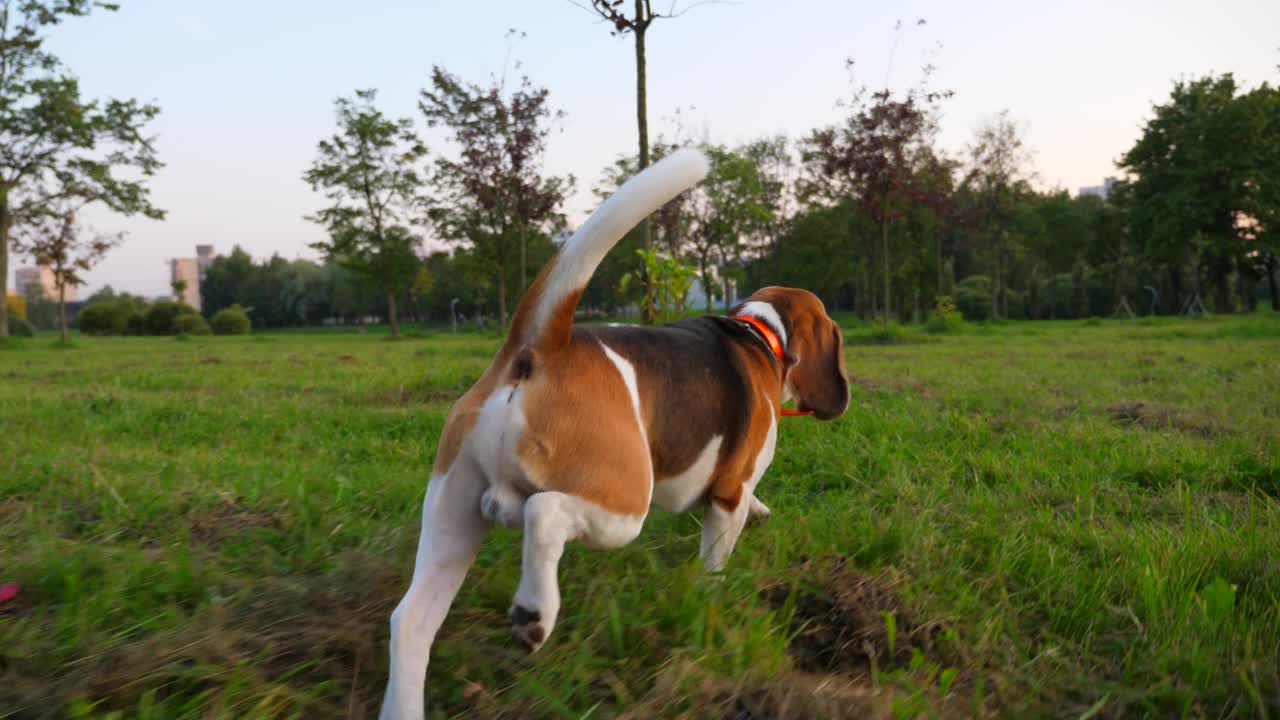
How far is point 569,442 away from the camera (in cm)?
199

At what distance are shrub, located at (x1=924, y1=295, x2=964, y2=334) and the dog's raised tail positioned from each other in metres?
20.7

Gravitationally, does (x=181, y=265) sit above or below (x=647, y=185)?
above

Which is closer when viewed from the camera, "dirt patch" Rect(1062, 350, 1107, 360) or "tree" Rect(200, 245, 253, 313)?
"dirt patch" Rect(1062, 350, 1107, 360)

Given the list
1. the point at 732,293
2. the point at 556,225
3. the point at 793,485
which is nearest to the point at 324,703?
the point at 793,485

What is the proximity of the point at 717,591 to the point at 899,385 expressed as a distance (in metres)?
6.18

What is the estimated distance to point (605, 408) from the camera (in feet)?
6.91

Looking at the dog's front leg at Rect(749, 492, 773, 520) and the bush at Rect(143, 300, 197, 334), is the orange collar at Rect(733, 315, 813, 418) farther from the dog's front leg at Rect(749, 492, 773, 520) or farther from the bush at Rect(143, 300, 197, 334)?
the bush at Rect(143, 300, 197, 334)

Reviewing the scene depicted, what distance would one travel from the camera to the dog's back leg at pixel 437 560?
185 cm

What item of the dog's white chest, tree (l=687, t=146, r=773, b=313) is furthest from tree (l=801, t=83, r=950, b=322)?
the dog's white chest

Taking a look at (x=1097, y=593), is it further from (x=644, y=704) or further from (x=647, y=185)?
(x=647, y=185)

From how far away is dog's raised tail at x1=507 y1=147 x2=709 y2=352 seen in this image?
6.96 feet

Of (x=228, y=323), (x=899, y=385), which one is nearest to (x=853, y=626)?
(x=899, y=385)

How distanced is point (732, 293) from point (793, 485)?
35.4m

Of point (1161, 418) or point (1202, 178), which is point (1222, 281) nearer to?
point (1202, 178)
